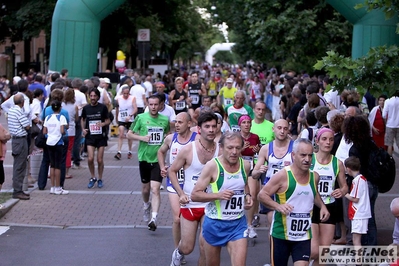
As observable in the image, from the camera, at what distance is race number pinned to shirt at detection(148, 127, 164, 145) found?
33.2 feet

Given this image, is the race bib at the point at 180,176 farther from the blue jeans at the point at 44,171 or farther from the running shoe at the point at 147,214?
the blue jeans at the point at 44,171

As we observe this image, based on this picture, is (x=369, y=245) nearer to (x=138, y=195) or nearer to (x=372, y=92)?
(x=372, y=92)

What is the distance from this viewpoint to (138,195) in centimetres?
1278

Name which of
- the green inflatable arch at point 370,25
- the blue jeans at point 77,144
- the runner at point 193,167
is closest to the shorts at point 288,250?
the runner at point 193,167

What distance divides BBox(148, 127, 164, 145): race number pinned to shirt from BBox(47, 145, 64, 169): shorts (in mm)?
2860

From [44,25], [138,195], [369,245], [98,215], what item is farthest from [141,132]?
[44,25]

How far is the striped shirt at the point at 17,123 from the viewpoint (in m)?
11.7

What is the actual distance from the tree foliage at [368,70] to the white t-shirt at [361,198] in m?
0.96

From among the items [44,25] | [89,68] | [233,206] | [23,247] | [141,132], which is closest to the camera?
[233,206]

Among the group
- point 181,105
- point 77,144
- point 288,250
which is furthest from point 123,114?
point 288,250

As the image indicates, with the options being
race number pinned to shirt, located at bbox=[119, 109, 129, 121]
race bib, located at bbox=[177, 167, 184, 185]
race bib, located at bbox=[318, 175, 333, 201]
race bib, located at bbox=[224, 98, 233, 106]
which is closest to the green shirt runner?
race bib, located at bbox=[177, 167, 184, 185]

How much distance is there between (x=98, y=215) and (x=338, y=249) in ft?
13.7

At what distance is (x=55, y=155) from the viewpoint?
12.5 metres

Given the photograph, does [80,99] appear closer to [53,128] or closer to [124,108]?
[124,108]
